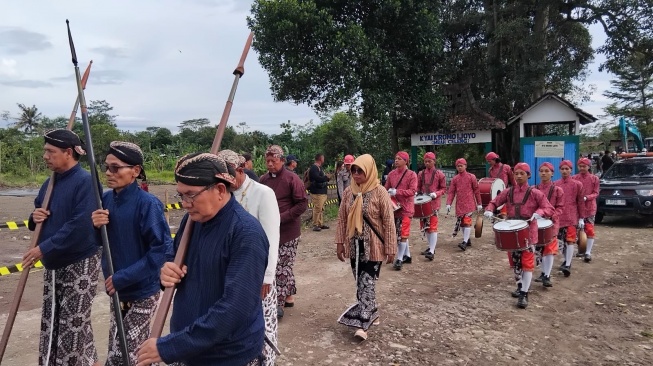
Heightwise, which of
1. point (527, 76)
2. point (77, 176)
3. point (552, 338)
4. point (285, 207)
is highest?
point (527, 76)

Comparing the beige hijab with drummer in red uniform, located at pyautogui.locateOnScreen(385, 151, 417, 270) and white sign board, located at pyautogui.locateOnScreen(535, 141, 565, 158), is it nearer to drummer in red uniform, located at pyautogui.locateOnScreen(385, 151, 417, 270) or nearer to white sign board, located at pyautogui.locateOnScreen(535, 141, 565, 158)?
drummer in red uniform, located at pyautogui.locateOnScreen(385, 151, 417, 270)

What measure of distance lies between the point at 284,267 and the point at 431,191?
422cm

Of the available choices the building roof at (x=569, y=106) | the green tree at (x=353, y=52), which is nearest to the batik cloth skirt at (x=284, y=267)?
the green tree at (x=353, y=52)

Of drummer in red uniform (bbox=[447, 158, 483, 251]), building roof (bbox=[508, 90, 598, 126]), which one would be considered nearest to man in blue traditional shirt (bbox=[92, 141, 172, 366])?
drummer in red uniform (bbox=[447, 158, 483, 251])

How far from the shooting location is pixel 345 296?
21.1 ft

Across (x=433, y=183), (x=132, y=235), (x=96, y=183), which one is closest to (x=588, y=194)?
(x=433, y=183)

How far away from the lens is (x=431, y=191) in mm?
8867

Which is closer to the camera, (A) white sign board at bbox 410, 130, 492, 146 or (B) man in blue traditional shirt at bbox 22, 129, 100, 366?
(B) man in blue traditional shirt at bbox 22, 129, 100, 366

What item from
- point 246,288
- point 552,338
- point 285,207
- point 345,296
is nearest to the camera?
point 246,288

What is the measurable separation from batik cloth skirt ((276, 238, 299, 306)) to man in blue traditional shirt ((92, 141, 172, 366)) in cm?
233

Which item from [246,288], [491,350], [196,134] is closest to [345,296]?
[491,350]

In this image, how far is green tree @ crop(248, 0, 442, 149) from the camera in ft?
52.6

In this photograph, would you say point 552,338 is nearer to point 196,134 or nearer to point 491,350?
point 491,350

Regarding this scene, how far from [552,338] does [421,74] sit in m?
14.9
